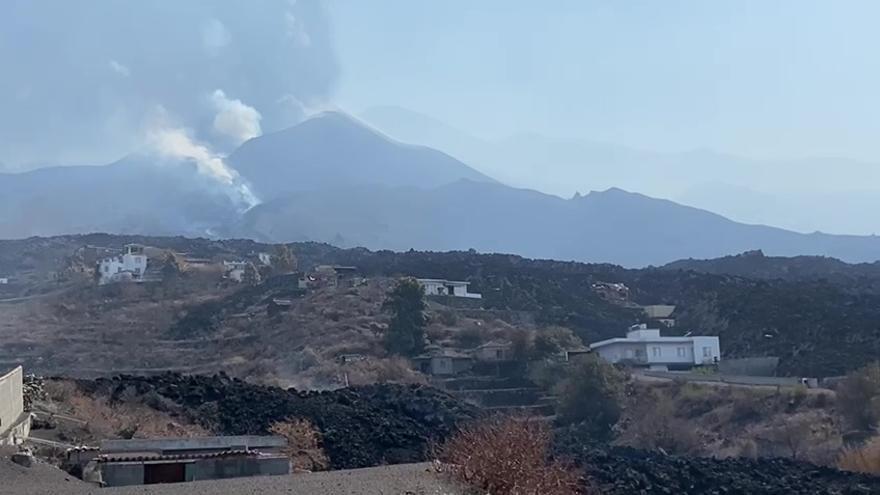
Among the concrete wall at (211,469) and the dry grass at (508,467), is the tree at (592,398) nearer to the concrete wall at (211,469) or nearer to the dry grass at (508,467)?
the concrete wall at (211,469)

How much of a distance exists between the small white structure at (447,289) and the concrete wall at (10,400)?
43.8 m

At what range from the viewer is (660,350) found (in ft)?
180

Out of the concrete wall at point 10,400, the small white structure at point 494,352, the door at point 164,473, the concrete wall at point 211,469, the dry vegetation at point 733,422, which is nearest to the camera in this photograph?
the concrete wall at point 211,469

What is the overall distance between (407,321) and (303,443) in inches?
965

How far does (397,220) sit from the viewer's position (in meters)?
198

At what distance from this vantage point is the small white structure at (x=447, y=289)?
6631 centimetres

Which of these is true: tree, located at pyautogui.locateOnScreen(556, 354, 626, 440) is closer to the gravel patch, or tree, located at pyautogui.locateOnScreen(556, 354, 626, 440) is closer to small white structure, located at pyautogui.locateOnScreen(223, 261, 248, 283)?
the gravel patch

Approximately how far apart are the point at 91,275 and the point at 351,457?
54.4 metres

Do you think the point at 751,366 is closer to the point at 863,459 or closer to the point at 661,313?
the point at 661,313

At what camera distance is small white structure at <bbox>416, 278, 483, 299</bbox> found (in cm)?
6631

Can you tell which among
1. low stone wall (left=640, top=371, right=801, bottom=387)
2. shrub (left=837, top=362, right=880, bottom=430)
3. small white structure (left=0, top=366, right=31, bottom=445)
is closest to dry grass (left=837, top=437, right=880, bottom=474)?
shrub (left=837, top=362, right=880, bottom=430)

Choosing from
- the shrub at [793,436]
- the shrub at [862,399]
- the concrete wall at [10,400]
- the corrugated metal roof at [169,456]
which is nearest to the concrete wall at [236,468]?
the corrugated metal roof at [169,456]

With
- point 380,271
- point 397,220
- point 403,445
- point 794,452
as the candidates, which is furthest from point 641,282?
point 397,220

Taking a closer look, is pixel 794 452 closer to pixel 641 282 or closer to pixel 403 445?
pixel 403 445
